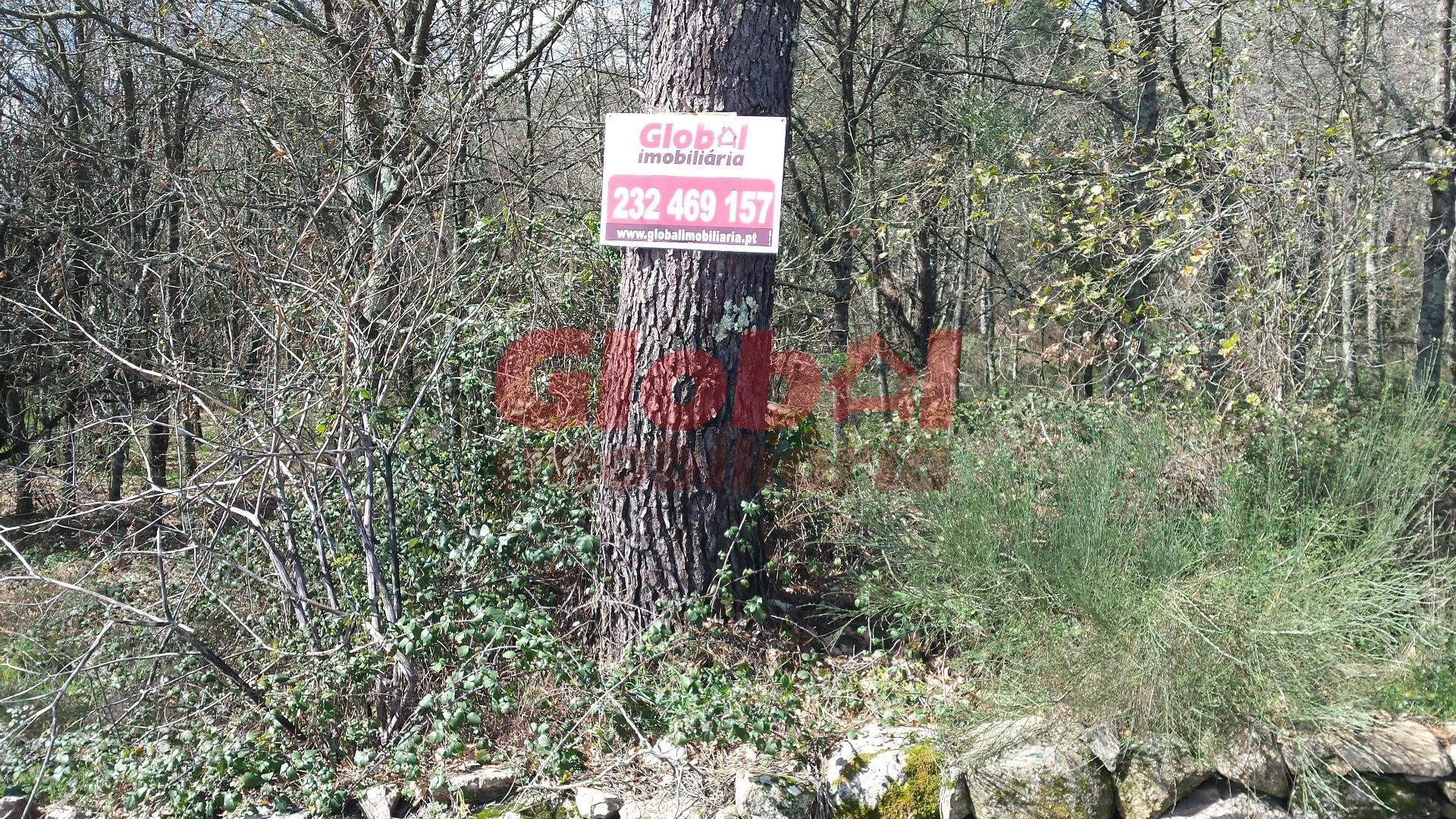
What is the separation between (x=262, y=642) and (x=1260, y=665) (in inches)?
140

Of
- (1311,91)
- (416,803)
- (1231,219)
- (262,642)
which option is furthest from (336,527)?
(1311,91)

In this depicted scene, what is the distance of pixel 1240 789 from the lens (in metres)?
3.16

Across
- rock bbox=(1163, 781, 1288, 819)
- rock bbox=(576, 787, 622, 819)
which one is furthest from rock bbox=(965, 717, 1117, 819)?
rock bbox=(576, 787, 622, 819)

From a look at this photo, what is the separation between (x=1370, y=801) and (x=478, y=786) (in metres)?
2.93

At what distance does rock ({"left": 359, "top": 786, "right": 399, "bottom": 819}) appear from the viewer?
10.4 ft

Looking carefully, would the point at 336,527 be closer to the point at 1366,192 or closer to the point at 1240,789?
the point at 1240,789

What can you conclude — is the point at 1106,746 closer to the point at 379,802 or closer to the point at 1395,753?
the point at 1395,753

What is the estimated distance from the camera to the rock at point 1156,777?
3.10m

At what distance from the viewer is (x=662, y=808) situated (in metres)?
3.05

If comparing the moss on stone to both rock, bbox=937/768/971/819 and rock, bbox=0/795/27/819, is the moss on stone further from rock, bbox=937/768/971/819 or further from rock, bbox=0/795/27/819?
rock, bbox=0/795/27/819

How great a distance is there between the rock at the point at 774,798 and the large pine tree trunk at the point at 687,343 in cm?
86

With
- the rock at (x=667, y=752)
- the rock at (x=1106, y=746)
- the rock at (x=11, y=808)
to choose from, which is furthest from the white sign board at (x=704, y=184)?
the rock at (x=11, y=808)

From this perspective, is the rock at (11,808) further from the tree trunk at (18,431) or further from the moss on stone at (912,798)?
the tree trunk at (18,431)

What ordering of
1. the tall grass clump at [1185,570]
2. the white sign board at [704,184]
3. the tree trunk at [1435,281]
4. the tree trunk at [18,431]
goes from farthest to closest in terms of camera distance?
the tree trunk at [18,431], the tree trunk at [1435,281], the white sign board at [704,184], the tall grass clump at [1185,570]
